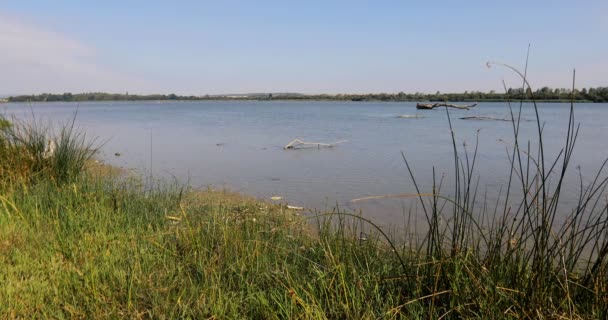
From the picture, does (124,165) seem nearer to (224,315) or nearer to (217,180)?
(217,180)

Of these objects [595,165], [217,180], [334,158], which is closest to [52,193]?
[217,180]

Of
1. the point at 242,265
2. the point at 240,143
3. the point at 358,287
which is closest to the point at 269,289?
the point at 242,265

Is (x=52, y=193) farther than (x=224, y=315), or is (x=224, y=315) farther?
(x=52, y=193)

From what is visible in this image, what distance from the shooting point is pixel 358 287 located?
267 cm

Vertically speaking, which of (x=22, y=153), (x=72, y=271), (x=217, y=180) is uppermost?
(x=22, y=153)

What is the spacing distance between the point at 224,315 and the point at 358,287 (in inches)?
34.6

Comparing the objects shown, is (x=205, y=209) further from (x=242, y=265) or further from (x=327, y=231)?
(x=242, y=265)

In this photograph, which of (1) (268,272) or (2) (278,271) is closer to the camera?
(2) (278,271)

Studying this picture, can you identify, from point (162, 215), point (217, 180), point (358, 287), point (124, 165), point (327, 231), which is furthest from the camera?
point (124, 165)

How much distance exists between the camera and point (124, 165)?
12.8m

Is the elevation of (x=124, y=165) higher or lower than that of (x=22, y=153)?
lower

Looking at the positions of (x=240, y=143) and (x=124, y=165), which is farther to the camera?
(x=240, y=143)

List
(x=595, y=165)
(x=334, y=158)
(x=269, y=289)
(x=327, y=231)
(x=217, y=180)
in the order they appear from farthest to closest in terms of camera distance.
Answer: (x=334, y=158) → (x=595, y=165) → (x=217, y=180) → (x=327, y=231) → (x=269, y=289)

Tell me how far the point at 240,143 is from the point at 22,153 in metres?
13.4
